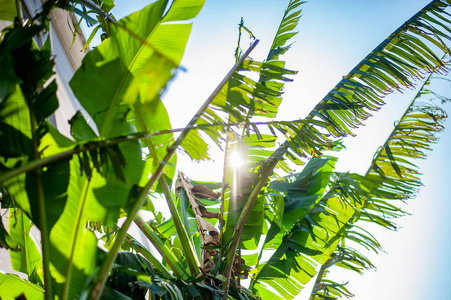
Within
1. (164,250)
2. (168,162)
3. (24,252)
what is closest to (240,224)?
(164,250)

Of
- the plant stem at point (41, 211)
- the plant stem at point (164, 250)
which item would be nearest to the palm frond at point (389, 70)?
the plant stem at point (164, 250)

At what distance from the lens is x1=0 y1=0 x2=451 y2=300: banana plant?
3.78 feet

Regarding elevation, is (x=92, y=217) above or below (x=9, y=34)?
below

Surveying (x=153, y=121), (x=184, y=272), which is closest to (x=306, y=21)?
(x=153, y=121)

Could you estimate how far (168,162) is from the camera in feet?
4.78

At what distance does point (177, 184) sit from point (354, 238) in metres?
1.41

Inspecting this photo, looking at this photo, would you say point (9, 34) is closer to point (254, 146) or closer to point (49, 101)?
point (49, 101)

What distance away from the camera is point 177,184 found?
8.64 ft

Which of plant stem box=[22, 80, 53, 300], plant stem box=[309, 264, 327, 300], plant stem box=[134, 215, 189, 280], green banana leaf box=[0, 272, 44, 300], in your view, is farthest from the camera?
Answer: plant stem box=[309, 264, 327, 300]

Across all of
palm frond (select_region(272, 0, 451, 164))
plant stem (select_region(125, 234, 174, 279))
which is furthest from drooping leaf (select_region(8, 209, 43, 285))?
palm frond (select_region(272, 0, 451, 164))

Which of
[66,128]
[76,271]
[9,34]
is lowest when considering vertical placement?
[76,271]

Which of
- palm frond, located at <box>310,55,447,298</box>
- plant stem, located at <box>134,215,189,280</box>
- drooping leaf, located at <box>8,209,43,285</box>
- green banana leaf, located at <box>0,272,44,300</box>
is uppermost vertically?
palm frond, located at <box>310,55,447,298</box>

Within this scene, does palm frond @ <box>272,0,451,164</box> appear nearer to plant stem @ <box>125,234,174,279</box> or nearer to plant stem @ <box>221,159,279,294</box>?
plant stem @ <box>221,159,279,294</box>

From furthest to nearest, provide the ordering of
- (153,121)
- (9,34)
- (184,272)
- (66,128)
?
(66,128), (184,272), (153,121), (9,34)
